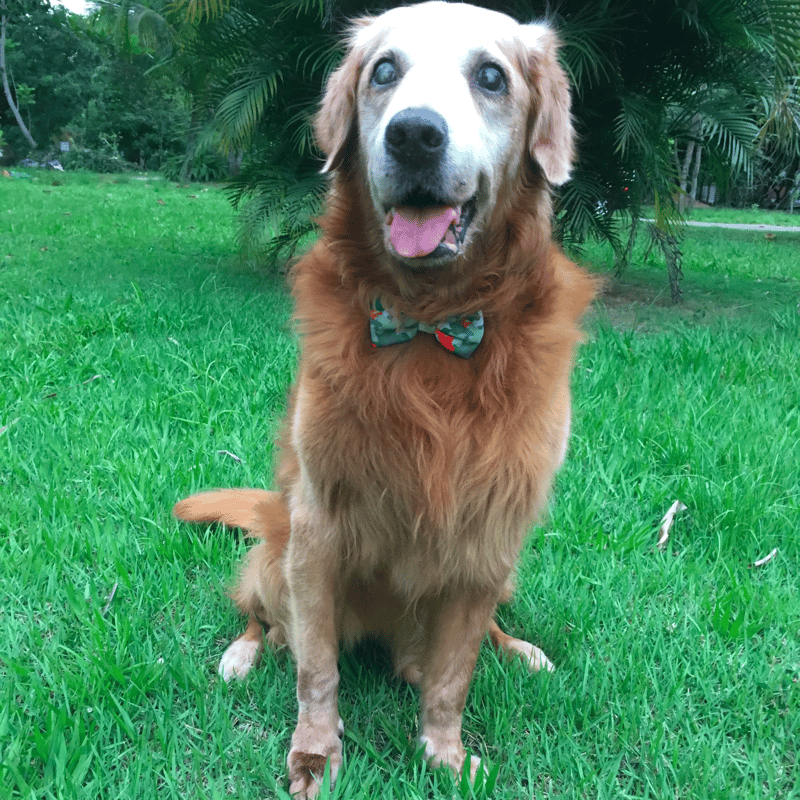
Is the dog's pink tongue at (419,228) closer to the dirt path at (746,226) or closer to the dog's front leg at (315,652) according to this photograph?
the dog's front leg at (315,652)

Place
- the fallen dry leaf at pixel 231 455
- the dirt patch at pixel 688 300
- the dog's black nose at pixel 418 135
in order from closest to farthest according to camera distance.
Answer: the dog's black nose at pixel 418 135 → the fallen dry leaf at pixel 231 455 → the dirt patch at pixel 688 300

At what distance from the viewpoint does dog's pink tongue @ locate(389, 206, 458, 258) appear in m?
1.51

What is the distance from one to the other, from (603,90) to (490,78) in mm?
3969

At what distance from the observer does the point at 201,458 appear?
9.34ft

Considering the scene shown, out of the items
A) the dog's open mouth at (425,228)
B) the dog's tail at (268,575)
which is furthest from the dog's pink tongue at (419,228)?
the dog's tail at (268,575)

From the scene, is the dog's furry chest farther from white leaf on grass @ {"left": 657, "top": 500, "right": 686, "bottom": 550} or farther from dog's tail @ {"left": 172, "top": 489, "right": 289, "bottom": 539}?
white leaf on grass @ {"left": 657, "top": 500, "right": 686, "bottom": 550}

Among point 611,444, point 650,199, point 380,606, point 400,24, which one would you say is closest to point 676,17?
point 650,199

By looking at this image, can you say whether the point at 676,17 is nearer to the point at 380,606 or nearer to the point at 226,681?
the point at 380,606

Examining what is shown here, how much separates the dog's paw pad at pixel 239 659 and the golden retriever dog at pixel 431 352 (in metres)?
0.28

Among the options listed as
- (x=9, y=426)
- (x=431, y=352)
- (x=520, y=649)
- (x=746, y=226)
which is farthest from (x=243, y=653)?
(x=746, y=226)

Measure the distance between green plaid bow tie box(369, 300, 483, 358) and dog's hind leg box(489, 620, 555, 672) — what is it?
0.90m

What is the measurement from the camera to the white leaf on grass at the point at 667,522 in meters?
2.51

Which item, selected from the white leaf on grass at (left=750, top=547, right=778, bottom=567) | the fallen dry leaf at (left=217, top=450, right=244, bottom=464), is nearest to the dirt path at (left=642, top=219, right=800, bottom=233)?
the white leaf on grass at (left=750, top=547, right=778, bottom=567)

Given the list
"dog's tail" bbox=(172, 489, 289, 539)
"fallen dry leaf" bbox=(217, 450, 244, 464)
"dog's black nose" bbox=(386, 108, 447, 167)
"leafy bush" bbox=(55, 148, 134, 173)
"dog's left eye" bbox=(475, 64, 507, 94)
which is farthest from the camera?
"leafy bush" bbox=(55, 148, 134, 173)
